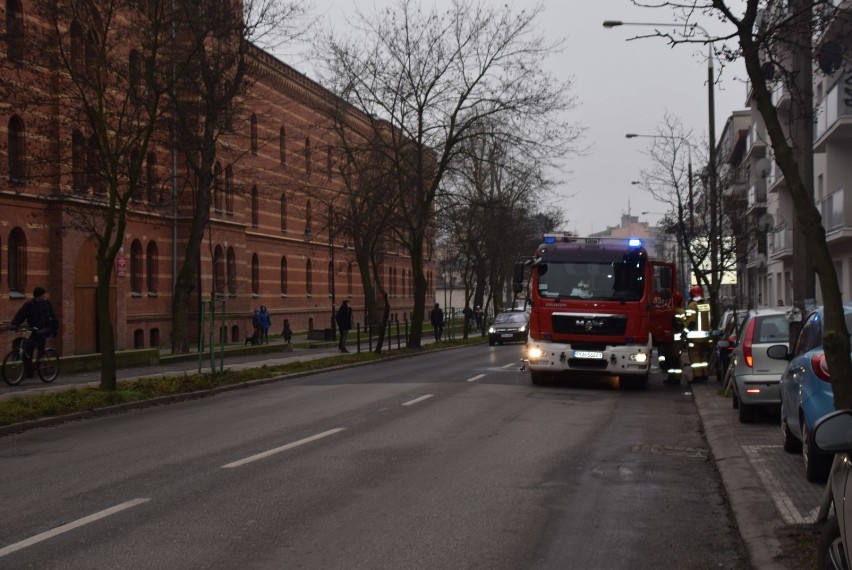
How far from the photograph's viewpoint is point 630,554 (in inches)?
272

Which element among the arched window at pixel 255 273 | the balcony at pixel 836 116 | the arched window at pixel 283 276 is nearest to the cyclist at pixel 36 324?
the balcony at pixel 836 116

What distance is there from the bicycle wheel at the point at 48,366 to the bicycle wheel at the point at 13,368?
0.45 metres

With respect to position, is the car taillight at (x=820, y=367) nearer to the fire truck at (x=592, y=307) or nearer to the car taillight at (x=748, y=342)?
the car taillight at (x=748, y=342)

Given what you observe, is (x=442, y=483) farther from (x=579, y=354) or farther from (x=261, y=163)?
(x=261, y=163)

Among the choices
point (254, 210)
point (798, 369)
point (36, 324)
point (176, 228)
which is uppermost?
point (254, 210)

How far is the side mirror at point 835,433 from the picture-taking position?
4.16 meters

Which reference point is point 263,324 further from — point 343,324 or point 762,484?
point 762,484

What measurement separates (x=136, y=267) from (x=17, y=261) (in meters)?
8.64

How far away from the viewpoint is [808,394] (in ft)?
31.2

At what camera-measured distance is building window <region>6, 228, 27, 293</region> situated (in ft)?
114

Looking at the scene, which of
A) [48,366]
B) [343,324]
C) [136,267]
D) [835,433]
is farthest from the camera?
[136,267]

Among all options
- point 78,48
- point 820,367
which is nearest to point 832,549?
point 820,367

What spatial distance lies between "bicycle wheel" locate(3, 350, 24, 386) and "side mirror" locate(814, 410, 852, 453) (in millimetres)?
20838

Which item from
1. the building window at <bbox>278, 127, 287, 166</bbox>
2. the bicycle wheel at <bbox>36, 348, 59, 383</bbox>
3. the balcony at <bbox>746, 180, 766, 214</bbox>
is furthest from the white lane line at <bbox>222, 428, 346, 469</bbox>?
the building window at <bbox>278, 127, 287, 166</bbox>
